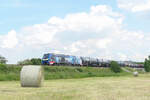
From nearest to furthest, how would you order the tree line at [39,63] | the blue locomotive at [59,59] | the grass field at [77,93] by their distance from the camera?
the grass field at [77,93]
the blue locomotive at [59,59]
the tree line at [39,63]

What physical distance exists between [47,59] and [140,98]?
46.2 meters

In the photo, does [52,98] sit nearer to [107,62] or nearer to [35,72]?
[35,72]

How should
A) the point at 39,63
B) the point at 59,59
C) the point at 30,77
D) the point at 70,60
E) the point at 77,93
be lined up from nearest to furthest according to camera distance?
the point at 77,93 < the point at 30,77 < the point at 59,59 < the point at 70,60 < the point at 39,63

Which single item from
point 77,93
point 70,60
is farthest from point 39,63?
point 77,93

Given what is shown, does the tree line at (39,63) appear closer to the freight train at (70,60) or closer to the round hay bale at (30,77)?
the freight train at (70,60)

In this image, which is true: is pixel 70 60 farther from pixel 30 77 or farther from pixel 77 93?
pixel 77 93

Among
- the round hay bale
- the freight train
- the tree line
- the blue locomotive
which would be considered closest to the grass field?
the round hay bale

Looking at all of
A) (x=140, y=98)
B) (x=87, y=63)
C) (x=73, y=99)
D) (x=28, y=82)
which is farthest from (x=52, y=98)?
(x=87, y=63)

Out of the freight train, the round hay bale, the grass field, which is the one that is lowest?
the grass field

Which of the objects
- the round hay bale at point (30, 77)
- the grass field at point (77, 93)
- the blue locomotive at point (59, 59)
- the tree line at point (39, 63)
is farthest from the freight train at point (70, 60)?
the grass field at point (77, 93)

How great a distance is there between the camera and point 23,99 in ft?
40.4

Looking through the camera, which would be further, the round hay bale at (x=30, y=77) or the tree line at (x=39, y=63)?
the tree line at (x=39, y=63)

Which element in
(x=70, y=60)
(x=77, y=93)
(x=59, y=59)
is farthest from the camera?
(x=70, y=60)

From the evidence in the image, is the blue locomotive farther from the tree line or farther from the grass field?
the grass field
